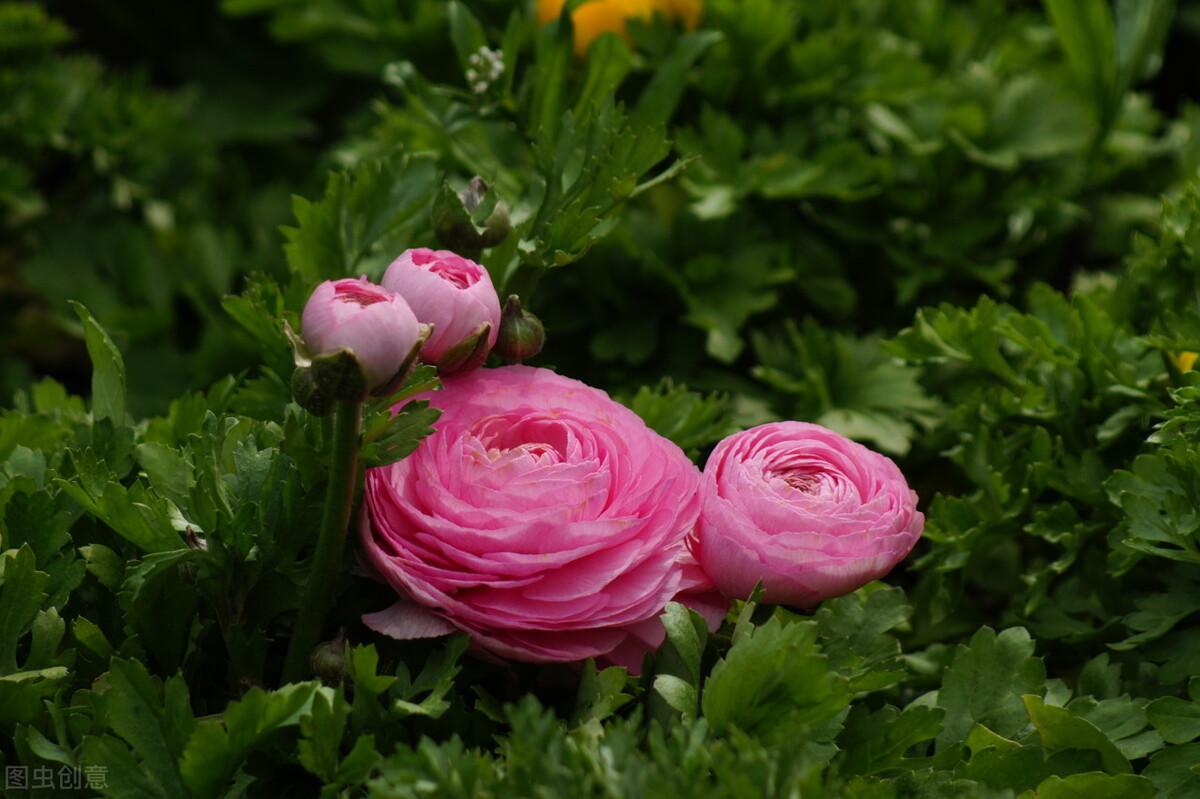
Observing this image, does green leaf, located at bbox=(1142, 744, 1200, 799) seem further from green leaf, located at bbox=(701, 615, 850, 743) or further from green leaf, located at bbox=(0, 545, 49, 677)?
green leaf, located at bbox=(0, 545, 49, 677)

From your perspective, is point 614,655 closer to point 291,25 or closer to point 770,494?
point 770,494

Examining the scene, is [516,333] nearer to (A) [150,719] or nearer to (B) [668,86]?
(A) [150,719]

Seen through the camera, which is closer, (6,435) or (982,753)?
(982,753)

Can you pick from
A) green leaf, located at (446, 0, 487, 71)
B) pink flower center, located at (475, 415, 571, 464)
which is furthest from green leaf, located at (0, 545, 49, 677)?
green leaf, located at (446, 0, 487, 71)

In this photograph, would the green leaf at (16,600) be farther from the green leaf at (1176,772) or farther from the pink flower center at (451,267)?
the green leaf at (1176,772)

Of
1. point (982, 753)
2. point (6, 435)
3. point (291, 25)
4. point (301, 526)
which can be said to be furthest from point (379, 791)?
point (291, 25)
